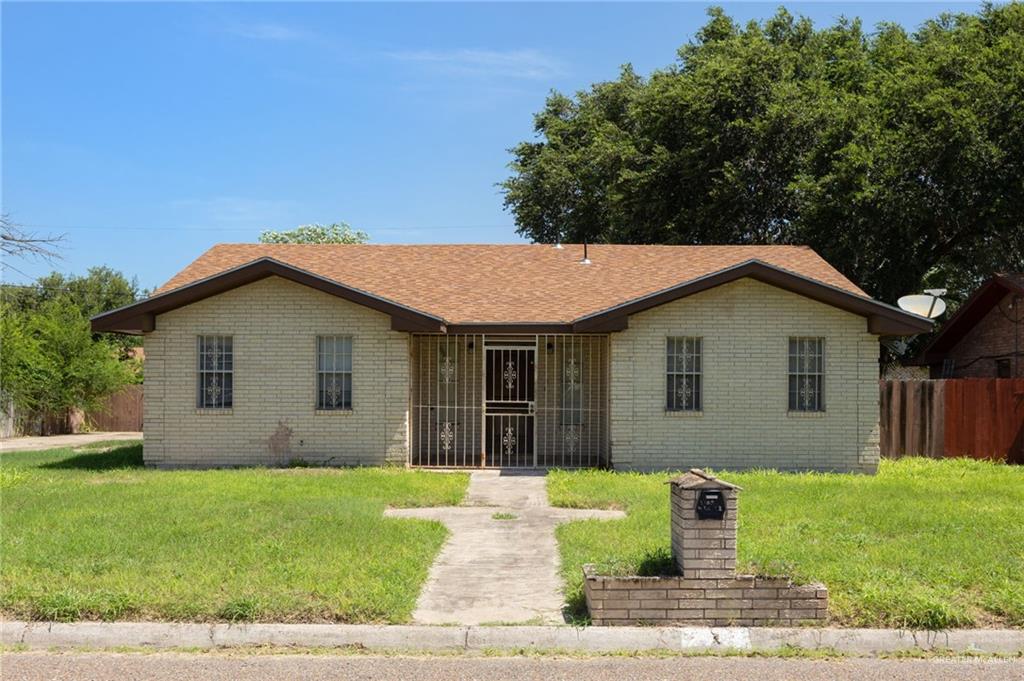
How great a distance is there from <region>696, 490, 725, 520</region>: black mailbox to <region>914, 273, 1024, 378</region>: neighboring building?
15.9 m

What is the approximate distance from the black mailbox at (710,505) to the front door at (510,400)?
10.2m

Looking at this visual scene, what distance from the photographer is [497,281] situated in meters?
19.0

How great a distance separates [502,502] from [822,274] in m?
9.33

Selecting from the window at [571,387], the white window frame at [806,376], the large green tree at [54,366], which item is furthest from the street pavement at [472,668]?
the large green tree at [54,366]

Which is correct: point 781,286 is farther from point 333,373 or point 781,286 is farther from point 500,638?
point 500,638

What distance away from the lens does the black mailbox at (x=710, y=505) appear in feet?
23.4

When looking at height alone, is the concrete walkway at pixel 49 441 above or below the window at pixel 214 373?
below

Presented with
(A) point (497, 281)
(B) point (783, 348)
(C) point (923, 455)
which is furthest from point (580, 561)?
(C) point (923, 455)

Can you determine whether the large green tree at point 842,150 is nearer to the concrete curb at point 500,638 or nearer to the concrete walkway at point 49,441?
the concrete walkway at point 49,441

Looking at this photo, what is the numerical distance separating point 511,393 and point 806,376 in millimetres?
5232

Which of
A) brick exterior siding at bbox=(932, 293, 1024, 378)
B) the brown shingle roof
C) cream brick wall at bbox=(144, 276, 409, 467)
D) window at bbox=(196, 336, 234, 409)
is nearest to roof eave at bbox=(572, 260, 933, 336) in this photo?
the brown shingle roof

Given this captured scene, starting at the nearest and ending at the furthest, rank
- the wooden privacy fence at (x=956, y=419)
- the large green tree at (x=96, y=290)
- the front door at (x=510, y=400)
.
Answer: the front door at (x=510, y=400)
the wooden privacy fence at (x=956, y=419)
the large green tree at (x=96, y=290)

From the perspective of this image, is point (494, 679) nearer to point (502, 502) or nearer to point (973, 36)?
point (502, 502)

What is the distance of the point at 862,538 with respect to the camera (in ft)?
31.0
